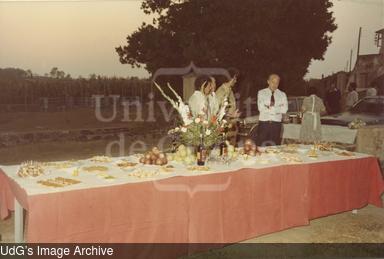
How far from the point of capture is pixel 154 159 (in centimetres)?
439

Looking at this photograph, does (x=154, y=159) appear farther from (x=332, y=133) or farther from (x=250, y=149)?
(x=332, y=133)

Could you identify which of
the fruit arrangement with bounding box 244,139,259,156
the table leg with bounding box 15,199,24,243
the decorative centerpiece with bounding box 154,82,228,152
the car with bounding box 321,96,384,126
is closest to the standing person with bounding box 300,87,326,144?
the car with bounding box 321,96,384,126

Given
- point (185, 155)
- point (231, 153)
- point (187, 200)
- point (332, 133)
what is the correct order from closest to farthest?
point (187, 200) → point (185, 155) → point (231, 153) → point (332, 133)

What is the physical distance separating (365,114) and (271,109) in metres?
4.60

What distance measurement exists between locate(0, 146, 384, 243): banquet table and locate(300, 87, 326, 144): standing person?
8.47ft

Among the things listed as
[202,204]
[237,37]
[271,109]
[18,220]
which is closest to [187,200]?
[202,204]

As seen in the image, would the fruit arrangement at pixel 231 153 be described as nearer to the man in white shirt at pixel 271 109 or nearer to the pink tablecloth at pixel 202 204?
the pink tablecloth at pixel 202 204

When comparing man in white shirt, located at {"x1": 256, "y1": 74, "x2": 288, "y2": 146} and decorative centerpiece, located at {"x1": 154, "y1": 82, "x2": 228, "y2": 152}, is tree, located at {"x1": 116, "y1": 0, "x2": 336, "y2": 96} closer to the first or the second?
man in white shirt, located at {"x1": 256, "y1": 74, "x2": 288, "y2": 146}

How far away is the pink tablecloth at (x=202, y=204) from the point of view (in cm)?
332

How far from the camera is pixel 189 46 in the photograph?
15.6 metres

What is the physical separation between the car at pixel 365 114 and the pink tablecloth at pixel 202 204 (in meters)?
4.11

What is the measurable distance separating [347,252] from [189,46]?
40.0ft

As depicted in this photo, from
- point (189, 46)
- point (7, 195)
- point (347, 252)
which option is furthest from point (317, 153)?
point (189, 46)
